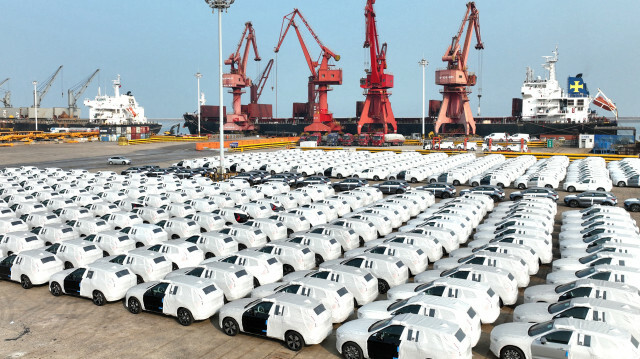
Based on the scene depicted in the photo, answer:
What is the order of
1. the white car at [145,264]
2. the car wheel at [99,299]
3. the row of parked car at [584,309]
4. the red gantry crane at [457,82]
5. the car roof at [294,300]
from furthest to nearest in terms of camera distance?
the red gantry crane at [457,82] < the white car at [145,264] < the car wheel at [99,299] < the car roof at [294,300] < the row of parked car at [584,309]

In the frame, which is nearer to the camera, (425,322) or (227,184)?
(425,322)

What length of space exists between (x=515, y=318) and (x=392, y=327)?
401 centimetres

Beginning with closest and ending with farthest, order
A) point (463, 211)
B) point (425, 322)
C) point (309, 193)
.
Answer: point (425, 322), point (463, 211), point (309, 193)

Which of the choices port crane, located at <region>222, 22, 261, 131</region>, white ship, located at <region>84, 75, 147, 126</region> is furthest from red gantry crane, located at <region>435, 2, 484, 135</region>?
white ship, located at <region>84, 75, 147, 126</region>

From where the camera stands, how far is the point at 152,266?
17.9 m

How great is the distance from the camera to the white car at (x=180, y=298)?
47.9ft

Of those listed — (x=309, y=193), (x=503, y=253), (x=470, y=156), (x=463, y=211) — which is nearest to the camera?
(x=503, y=253)

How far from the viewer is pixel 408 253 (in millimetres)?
18578

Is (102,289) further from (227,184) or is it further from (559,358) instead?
(227,184)

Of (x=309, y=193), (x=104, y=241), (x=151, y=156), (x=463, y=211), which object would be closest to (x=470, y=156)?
(x=309, y=193)

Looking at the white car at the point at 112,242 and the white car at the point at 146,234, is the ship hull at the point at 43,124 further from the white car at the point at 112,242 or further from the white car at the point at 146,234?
the white car at the point at 112,242

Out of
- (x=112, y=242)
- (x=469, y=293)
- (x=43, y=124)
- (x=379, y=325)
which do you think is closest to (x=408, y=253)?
(x=469, y=293)

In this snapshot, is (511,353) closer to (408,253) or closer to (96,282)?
(408,253)

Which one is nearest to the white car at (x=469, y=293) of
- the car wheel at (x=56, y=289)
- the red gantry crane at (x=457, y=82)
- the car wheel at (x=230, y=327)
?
the car wheel at (x=230, y=327)
